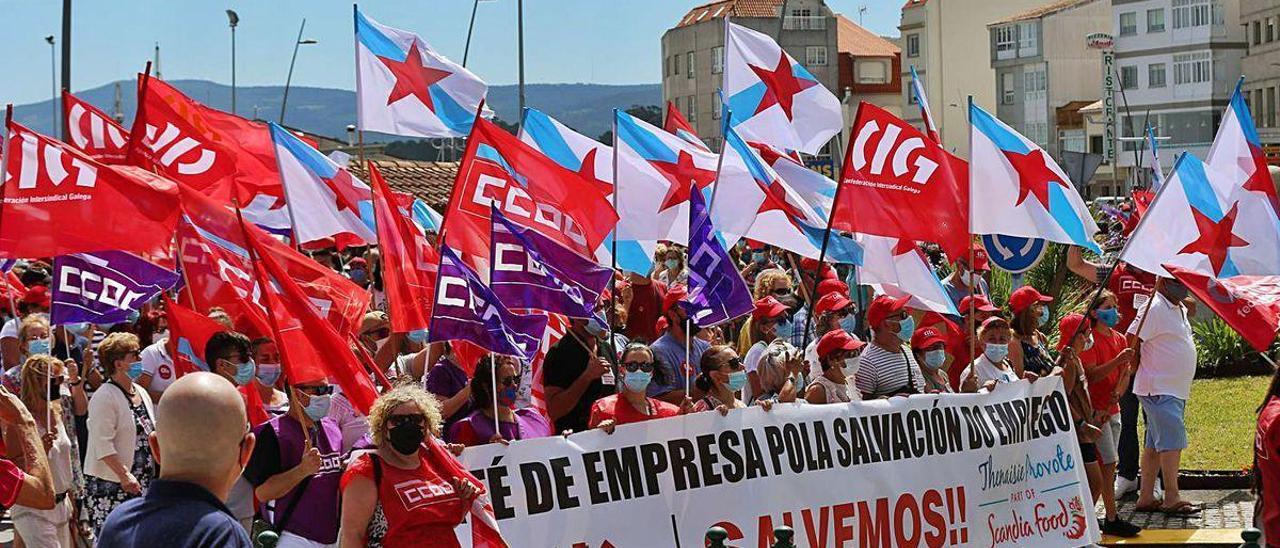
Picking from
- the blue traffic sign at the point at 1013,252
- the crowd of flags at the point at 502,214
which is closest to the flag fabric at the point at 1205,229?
the crowd of flags at the point at 502,214

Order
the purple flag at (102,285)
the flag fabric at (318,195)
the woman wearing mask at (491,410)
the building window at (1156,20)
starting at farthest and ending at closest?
the building window at (1156,20) → the flag fabric at (318,195) → the purple flag at (102,285) → the woman wearing mask at (491,410)

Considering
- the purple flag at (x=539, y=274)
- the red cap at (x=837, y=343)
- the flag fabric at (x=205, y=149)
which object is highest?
the flag fabric at (x=205, y=149)

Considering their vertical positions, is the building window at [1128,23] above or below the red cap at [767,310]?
above

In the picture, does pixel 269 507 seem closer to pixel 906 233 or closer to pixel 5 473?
pixel 5 473

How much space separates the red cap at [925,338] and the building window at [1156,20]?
84.4 metres

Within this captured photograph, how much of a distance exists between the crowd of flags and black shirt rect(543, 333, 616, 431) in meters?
0.27

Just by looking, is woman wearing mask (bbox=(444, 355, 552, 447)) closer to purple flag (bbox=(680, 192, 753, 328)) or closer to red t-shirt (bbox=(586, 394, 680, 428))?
red t-shirt (bbox=(586, 394, 680, 428))

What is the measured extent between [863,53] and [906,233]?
4270 inches

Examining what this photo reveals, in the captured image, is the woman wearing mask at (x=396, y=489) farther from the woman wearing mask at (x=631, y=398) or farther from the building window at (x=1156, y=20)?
the building window at (x=1156, y=20)

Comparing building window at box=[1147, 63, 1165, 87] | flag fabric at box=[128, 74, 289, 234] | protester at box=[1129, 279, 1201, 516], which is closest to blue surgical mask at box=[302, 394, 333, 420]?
flag fabric at box=[128, 74, 289, 234]

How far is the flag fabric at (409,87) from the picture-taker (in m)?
13.4

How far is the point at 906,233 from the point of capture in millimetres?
10727

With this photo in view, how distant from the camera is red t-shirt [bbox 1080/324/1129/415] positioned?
11.4 meters

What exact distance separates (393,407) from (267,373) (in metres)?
2.13
